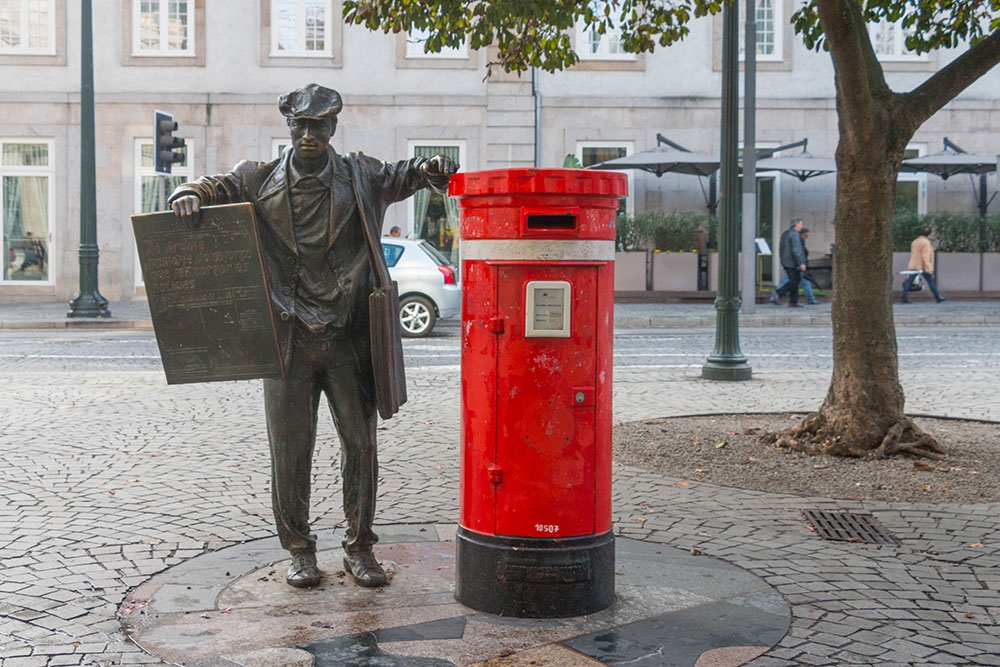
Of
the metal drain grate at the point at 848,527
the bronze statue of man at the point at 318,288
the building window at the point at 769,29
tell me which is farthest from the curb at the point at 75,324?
the bronze statue of man at the point at 318,288

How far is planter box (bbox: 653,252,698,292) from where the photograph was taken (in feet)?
80.7

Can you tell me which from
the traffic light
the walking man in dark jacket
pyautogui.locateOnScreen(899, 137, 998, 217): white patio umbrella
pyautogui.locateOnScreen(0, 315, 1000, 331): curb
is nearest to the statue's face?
the traffic light

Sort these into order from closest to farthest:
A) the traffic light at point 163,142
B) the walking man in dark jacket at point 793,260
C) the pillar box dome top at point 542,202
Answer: the pillar box dome top at point 542,202 < the traffic light at point 163,142 < the walking man in dark jacket at point 793,260

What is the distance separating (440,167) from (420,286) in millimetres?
12913

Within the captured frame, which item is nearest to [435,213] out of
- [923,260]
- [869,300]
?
[923,260]

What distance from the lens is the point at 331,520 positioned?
5984 mm

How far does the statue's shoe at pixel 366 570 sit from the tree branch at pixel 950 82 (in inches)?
188

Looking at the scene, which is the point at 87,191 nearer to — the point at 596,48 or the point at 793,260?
the point at 596,48

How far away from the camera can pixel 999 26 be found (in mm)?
8336

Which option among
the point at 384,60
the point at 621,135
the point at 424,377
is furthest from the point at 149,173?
the point at 424,377

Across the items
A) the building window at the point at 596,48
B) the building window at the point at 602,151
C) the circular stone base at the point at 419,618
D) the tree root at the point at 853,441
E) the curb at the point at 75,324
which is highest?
the building window at the point at 596,48

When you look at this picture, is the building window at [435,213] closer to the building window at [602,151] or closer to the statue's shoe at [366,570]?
the building window at [602,151]

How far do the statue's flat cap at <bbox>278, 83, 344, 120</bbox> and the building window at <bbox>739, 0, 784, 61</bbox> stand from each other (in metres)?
23.6

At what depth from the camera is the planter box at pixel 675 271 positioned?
2461cm
